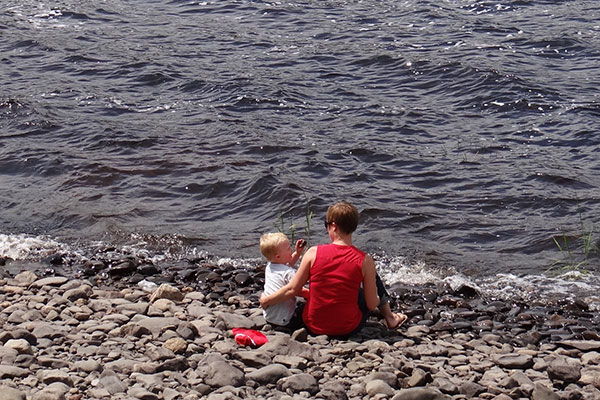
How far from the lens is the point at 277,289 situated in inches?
320

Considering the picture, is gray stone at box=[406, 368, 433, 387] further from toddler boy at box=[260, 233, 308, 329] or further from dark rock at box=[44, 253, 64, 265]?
dark rock at box=[44, 253, 64, 265]

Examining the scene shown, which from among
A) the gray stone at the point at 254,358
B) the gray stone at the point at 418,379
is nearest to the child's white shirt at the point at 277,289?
the gray stone at the point at 254,358

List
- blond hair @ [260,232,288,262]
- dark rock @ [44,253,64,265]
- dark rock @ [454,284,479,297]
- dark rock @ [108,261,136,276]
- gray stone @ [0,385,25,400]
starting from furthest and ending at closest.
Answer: dark rock @ [44,253,64,265] → dark rock @ [108,261,136,276] → dark rock @ [454,284,479,297] → blond hair @ [260,232,288,262] → gray stone @ [0,385,25,400]

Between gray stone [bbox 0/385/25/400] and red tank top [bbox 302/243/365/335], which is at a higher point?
gray stone [bbox 0/385/25/400]

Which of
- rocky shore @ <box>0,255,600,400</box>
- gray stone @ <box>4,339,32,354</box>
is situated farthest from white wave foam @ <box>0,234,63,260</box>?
gray stone @ <box>4,339,32,354</box>

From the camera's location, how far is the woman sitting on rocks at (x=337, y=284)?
25.7ft

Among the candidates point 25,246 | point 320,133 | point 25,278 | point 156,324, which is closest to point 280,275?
point 156,324

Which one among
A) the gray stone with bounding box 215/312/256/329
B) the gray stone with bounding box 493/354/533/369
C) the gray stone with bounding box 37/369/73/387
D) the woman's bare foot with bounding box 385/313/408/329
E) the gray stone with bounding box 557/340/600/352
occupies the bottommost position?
the gray stone with bounding box 557/340/600/352

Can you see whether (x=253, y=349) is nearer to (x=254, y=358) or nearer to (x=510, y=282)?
(x=254, y=358)

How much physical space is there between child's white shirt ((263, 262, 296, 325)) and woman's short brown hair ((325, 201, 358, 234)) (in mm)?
637

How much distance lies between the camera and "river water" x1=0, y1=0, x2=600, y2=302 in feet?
37.1

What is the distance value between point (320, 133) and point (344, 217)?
22.6 ft

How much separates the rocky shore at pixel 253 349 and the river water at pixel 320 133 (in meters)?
1.44

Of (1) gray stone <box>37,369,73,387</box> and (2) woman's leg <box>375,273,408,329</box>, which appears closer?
(1) gray stone <box>37,369,73,387</box>
